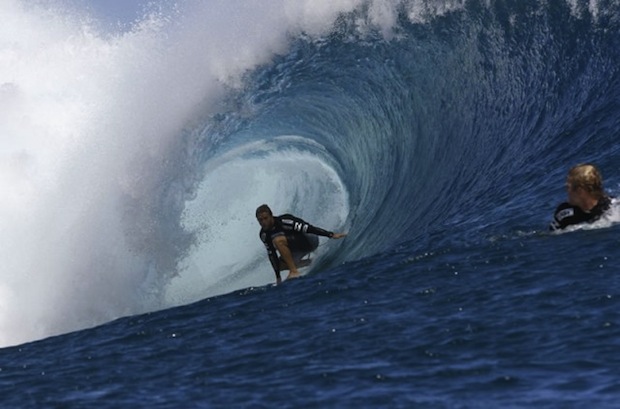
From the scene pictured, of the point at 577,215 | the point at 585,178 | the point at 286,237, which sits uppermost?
the point at 286,237

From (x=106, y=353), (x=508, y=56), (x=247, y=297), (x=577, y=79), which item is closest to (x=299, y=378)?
(x=106, y=353)

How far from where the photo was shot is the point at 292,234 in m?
15.3

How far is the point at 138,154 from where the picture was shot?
19.8 meters

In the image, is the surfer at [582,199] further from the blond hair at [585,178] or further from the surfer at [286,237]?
the surfer at [286,237]

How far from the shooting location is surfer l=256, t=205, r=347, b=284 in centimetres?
1450

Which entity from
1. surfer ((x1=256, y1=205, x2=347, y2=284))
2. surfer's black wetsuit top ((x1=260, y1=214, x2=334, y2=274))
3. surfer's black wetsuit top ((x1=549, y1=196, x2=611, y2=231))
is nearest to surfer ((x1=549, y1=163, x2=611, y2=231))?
surfer's black wetsuit top ((x1=549, y1=196, x2=611, y2=231))

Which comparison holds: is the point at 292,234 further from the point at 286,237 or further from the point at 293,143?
the point at 293,143

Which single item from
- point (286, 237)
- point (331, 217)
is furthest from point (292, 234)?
point (331, 217)

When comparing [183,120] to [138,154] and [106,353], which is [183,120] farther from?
[106,353]

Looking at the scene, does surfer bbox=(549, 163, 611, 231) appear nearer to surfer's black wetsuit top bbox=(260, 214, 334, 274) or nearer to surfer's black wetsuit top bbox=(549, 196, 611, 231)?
surfer's black wetsuit top bbox=(549, 196, 611, 231)

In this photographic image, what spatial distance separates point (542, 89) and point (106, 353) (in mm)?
9480

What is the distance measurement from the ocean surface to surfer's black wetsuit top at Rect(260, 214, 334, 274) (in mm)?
412

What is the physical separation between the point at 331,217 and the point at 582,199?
9201 mm

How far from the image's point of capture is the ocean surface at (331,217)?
8016 millimetres
